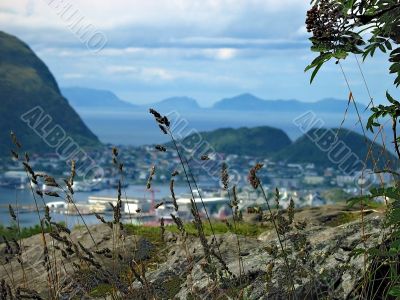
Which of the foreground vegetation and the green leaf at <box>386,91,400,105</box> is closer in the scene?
the foreground vegetation

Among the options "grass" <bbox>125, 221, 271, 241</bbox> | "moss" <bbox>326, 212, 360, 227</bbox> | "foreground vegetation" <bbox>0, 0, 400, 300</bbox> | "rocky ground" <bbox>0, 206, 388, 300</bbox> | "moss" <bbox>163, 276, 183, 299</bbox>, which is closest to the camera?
"foreground vegetation" <bbox>0, 0, 400, 300</bbox>

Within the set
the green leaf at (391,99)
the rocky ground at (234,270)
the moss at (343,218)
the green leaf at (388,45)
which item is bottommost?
the moss at (343,218)

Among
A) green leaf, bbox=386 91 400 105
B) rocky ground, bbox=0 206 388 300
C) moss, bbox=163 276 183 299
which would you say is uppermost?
green leaf, bbox=386 91 400 105

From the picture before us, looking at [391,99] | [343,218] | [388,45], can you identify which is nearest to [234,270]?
[391,99]

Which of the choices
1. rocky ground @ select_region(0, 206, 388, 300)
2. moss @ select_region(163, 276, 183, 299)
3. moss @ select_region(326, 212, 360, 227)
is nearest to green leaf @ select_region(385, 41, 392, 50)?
rocky ground @ select_region(0, 206, 388, 300)

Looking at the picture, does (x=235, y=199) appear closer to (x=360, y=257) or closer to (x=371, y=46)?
(x=371, y=46)

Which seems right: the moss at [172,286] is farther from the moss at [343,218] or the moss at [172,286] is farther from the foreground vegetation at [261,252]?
the moss at [343,218]

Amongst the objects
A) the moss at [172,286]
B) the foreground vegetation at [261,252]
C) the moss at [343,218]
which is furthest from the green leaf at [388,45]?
the moss at [343,218]

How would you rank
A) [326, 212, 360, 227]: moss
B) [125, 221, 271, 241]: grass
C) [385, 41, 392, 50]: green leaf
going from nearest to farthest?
1. [385, 41, 392, 50]: green leaf
2. [125, 221, 271, 241]: grass
3. [326, 212, 360, 227]: moss

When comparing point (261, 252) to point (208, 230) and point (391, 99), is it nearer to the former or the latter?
point (391, 99)

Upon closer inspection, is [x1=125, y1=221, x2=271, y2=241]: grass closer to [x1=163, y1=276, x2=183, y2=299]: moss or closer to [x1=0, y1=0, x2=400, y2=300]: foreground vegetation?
[x1=0, y1=0, x2=400, y2=300]: foreground vegetation
